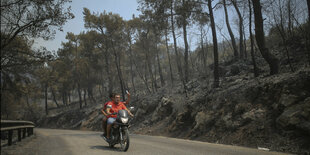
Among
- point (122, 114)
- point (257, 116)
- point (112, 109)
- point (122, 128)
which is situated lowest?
point (257, 116)

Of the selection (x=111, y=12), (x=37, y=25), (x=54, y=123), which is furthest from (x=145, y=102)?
(x=54, y=123)

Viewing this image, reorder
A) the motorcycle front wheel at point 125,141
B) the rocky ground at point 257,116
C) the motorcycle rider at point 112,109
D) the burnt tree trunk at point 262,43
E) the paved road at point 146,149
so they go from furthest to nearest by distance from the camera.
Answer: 1. the burnt tree trunk at point 262,43
2. the motorcycle rider at point 112,109
3. the rocky ground at point 257,116
4. the motorcycle front wheel at point 125,141
5. the paved road at point 146,149

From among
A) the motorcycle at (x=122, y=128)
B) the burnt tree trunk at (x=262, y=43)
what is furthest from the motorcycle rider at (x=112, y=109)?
Answer: the burnt tree trunk at (x=262, y=43)

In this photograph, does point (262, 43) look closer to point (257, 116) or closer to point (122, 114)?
point (257, 116)

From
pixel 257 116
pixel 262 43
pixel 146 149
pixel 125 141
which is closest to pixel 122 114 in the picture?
pixel 125 141

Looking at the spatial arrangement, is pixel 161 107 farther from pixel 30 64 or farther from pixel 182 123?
pixel 30 64

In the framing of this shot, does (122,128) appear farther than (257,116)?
No

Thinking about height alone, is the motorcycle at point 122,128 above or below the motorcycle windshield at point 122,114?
→ below

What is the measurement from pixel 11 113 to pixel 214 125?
1875 inches

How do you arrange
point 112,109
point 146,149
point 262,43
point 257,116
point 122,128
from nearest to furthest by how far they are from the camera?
1. point 122,128
2. point 146,149
3. point 112,109
4. point 257,116
5. point 262,43

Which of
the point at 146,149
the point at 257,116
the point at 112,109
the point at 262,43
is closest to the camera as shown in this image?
the point at 146,149

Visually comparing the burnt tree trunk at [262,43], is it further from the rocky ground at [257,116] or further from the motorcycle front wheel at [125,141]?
the motorcycle front wheel at [125,141]

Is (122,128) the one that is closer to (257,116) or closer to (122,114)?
(122,114)

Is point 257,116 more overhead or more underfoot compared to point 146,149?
more overhead
